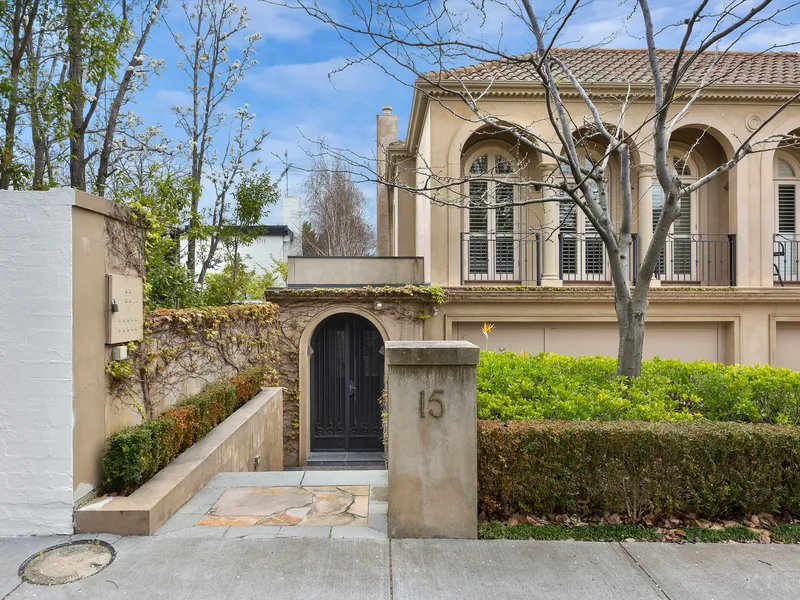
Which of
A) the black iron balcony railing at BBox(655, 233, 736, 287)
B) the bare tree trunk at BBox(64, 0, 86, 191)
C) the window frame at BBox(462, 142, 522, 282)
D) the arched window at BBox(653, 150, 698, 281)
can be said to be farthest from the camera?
the arched window at BBox(653, 150, 698, 281)

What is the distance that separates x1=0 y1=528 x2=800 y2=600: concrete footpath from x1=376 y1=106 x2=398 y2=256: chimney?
46.4 feet

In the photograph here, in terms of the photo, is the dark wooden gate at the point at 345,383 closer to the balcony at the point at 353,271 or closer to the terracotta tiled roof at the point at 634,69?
the balcony at the point at 353,271

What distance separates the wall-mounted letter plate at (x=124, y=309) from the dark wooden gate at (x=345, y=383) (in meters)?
7.40

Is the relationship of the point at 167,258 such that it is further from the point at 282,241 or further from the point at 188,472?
the point at 282,241

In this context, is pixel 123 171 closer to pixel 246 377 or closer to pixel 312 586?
pixel 246 377

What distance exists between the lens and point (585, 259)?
487 inches

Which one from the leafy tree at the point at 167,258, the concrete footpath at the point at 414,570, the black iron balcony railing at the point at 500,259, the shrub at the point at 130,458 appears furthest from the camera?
the black iron balcony railing at the point at 500,259

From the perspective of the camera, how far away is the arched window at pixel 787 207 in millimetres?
12391

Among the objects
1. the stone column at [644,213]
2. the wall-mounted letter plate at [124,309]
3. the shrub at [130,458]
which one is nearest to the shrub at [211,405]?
the shrub at [130,458]

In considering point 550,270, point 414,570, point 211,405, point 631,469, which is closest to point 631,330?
point 631,469

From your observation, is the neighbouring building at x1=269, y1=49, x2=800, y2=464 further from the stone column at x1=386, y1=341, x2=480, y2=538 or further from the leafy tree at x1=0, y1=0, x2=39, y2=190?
the stone column at x1=386, y1=341, x2=480, y2=538

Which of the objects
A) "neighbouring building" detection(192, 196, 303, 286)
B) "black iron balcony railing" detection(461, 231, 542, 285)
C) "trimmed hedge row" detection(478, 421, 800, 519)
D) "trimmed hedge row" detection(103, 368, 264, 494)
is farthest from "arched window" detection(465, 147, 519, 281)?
"neighbouring building" detection(192, 196, 303, 286)

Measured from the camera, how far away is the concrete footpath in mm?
3256

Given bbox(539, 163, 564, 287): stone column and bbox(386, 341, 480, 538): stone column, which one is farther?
bbox(539, 163, 564, 287): stone column
